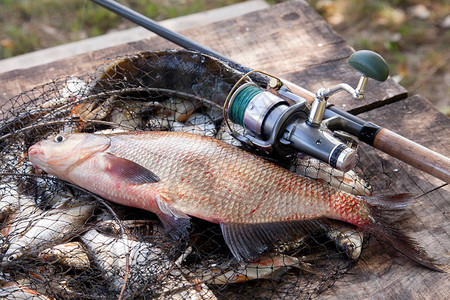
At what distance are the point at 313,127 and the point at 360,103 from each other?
94 centimetres

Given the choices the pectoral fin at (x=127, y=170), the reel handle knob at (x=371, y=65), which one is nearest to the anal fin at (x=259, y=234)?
the pectoral fin at (x=127, y=170)

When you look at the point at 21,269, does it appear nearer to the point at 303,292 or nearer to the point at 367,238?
the point at 303,292

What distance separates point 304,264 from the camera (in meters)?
1.95

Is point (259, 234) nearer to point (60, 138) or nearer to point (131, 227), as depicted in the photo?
point (131, 227)

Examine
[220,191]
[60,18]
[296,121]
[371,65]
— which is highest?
[371,65]

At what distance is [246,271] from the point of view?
1.87 metres

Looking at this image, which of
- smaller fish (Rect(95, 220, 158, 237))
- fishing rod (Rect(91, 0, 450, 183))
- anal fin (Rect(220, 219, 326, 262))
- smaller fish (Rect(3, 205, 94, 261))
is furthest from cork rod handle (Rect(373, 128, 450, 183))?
smaller fish (Rect(3, 205, 94, 261))

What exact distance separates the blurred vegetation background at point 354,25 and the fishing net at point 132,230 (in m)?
2.41

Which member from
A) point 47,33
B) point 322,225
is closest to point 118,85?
point 322,225

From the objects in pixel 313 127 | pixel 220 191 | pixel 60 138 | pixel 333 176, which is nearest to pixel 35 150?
pixel 60 138

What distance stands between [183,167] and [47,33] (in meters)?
3.40

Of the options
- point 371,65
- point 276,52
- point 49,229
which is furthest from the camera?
point 276,52

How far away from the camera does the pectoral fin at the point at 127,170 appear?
1.97 metres

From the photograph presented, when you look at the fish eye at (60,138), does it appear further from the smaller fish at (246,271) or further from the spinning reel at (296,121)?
the smaller fish at (246,271)
